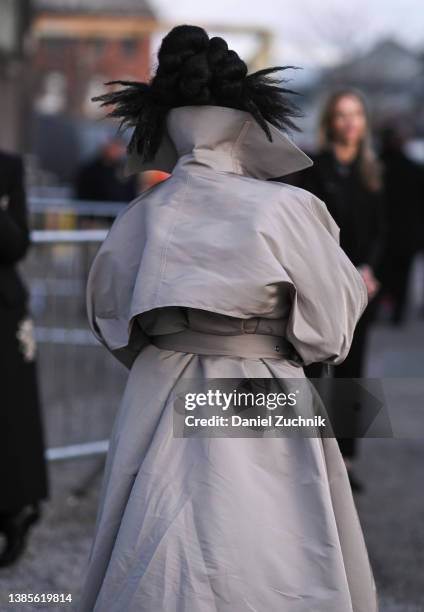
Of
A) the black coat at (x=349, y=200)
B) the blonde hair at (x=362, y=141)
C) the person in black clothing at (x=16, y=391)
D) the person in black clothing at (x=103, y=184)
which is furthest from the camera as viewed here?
the person in black clothing at (x=103, y=184)

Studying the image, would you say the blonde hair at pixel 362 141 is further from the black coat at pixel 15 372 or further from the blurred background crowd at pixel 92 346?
the black coat at pixel 15 372

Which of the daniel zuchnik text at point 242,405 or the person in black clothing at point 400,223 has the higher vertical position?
the daniel zuchnik text at point 242,405

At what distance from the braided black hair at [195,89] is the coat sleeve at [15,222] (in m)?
1.37

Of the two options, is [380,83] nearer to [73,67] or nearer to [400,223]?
[73,67]

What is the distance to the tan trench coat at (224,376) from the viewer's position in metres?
3.16

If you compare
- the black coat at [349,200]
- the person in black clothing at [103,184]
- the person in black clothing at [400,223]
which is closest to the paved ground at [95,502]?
the black coat at [349,200]

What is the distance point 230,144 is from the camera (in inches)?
135

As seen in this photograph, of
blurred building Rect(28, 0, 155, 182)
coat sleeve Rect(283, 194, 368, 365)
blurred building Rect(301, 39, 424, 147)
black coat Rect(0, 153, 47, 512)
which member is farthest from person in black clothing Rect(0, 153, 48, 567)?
blurred building Rect(301, 39, 424, 147)

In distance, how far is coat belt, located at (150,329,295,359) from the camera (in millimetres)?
3379

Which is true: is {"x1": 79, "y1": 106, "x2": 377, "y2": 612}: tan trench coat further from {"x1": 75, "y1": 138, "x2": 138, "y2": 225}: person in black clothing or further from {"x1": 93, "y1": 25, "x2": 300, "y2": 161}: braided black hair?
{"x1": 75, "y1": 138, "x2": 138, "y2": 225}: person in black clothing

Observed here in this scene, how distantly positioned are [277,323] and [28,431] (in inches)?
77.4

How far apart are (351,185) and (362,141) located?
0.97ft

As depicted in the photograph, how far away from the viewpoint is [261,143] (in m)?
3.43

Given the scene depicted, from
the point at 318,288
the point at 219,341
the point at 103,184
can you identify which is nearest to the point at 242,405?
the point at 219,341
